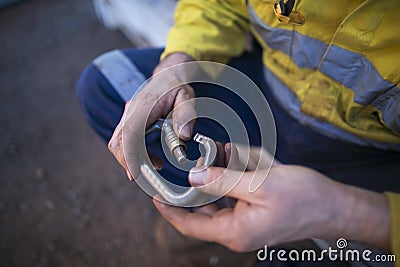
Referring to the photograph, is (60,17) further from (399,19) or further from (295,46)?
(399,19)

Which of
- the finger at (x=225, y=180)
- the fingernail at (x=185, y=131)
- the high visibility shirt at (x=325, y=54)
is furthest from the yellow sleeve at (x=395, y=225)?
the fingernail at (x=185, y=131)

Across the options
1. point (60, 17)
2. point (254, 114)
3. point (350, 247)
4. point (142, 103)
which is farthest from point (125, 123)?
point (60, 17)

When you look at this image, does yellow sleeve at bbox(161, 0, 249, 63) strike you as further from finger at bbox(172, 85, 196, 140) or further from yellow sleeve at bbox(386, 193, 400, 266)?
yellow sleeve at bbox(386, 193, 400, 266)

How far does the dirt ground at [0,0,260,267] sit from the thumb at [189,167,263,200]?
24.7 inches

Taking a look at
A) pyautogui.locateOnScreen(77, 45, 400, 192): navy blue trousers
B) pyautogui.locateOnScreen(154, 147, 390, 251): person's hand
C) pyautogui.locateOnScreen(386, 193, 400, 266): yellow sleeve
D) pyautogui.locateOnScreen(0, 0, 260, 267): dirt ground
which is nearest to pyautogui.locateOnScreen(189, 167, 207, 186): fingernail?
pyautogui.locateOnScreen(154, 147, 390, 251): person's hand

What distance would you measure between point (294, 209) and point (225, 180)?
0.10 metres

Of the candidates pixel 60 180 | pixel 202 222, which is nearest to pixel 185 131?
pixel 202 222

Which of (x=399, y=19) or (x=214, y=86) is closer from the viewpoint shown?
(x=399, y=19)

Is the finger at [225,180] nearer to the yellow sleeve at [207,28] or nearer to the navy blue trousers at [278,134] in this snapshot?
the navy blue trousers at [278,134]

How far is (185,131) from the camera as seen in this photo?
1.86 feet

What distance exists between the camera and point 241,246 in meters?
0.52

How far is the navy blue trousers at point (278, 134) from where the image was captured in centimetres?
71

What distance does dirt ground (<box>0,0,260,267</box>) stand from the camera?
3.59ft

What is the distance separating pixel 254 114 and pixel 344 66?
220mm
